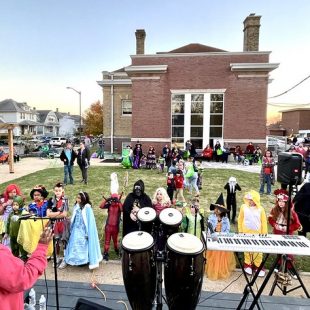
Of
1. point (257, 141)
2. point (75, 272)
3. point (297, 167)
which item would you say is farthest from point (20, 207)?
point (257, 141)

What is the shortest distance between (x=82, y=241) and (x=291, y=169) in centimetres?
382

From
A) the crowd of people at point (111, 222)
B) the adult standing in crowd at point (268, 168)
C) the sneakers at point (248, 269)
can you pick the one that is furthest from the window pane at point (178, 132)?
the sneakers at point (248, 269)

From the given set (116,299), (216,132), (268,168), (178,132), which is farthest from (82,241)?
(216,132)

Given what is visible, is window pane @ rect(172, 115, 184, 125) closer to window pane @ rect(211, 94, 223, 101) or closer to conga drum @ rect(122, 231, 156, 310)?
window pane @ rect(211, 94, 223, 101)

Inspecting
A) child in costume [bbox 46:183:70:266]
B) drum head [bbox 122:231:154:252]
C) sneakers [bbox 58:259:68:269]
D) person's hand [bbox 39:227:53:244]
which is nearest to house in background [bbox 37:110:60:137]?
child in costume [bbox 46:183:70:266]

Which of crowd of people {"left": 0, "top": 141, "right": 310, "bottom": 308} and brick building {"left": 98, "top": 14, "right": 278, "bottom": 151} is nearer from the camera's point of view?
crowd of people {"left": 0, "top": 141, "right": 310, "bottom": 308}

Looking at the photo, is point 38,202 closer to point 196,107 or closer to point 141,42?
point 196,107

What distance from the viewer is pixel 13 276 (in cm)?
197

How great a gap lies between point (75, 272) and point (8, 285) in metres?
3.13

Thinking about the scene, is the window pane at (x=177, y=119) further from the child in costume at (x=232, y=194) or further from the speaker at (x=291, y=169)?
the speaker at (x=291, y=169)

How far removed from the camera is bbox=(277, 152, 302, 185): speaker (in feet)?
13.8

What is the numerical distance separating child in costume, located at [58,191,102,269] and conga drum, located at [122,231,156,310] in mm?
2203

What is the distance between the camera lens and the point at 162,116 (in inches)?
840

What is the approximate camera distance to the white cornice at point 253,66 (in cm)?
1950
